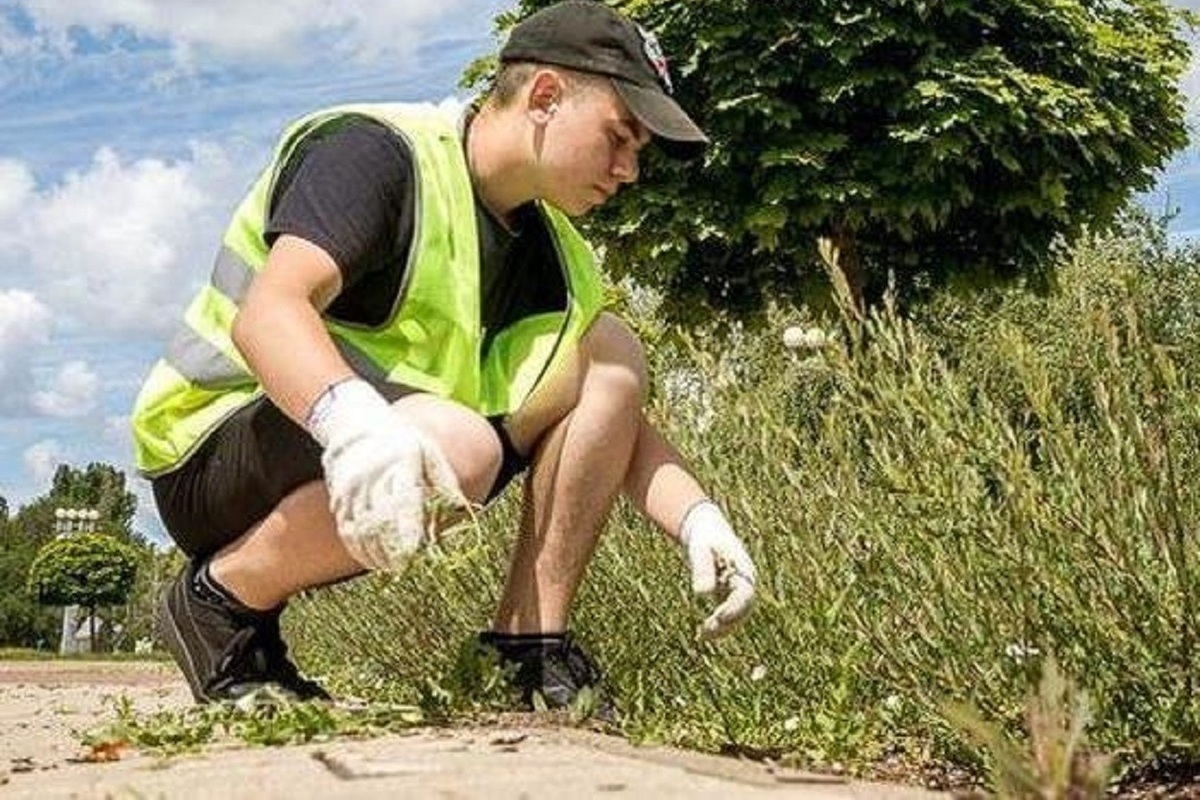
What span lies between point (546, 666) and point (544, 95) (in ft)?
3.00

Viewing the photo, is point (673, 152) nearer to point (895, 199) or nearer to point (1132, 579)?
point (1132, 579)

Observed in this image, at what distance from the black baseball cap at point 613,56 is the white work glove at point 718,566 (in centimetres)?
61

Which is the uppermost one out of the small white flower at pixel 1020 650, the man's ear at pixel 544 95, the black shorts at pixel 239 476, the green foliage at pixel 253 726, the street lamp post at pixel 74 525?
the man's ear at pixel 544 95

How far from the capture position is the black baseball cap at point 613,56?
9.36ft

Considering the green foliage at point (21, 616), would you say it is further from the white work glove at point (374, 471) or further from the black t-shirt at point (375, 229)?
the white work glove at point (374, 471)

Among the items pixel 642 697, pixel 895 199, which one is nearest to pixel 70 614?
pixel 895 199

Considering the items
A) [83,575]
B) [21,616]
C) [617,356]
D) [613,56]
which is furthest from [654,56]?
[21,616]

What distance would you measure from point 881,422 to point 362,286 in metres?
0.86

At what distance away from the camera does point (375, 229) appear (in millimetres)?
2762

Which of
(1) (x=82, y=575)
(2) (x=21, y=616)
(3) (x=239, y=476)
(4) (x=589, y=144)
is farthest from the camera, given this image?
(2) (x=21, y=616)

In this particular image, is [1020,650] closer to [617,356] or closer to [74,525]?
[617,356]

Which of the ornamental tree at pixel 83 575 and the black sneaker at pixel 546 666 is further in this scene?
the ornamental tree at pixel 83 575

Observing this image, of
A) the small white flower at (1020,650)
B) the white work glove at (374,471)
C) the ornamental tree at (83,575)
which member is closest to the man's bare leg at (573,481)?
the white work glove at (374,471)

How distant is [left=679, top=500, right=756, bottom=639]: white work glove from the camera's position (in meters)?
2.84
